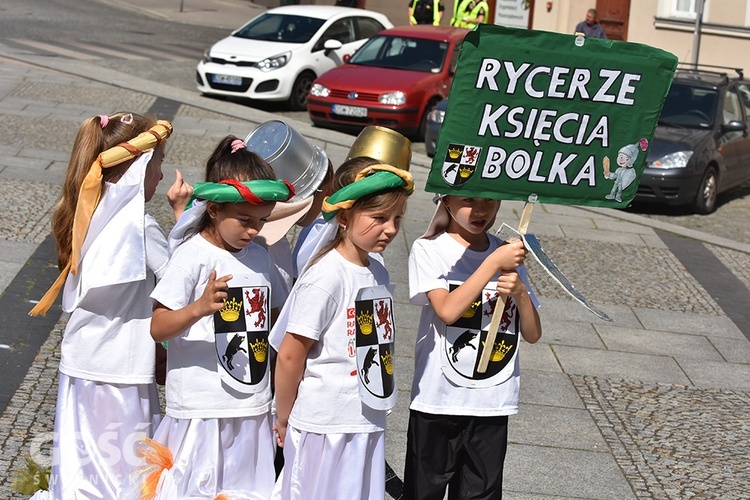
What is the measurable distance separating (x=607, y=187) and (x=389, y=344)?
3.23 feet

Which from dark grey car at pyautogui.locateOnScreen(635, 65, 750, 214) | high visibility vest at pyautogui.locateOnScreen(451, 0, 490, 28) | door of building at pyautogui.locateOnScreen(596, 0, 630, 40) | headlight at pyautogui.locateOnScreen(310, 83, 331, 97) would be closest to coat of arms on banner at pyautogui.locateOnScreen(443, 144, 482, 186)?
dark grey car at pyautogui.locateOnScreen(635, 65, 750, 214)

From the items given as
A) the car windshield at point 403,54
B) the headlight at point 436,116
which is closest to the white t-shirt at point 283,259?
the headlight at point 436,116

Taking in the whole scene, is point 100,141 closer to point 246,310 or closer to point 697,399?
point 246,310

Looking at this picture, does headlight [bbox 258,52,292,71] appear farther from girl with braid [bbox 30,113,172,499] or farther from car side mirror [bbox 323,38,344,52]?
girl with braid [bbox 30,113,172,499]

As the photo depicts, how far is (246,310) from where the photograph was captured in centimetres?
400

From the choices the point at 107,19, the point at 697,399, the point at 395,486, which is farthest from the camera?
the point at 107,19

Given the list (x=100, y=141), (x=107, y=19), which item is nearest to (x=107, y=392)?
(x=100, y=141)

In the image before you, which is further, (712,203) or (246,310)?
(712,203)

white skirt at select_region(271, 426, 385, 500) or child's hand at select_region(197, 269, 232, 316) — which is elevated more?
child's hand at select_region(197, 269, 232, 316)

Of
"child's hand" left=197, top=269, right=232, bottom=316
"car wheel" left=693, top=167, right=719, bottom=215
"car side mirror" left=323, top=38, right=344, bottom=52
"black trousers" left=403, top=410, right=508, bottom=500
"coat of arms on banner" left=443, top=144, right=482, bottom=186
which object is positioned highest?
"coat of arms on banner" left=443, top=144, right=482, bottom=186

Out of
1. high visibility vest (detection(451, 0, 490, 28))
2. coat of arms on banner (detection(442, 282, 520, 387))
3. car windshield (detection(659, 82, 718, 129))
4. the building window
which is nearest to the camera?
coat of arms on banner (detection(442, 282, 520, 387))

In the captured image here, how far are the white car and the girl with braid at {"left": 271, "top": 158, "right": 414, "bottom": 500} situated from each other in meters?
13.3

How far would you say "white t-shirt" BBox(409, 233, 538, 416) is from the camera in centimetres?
416

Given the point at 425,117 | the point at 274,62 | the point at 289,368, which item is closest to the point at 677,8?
the point at 425,117
